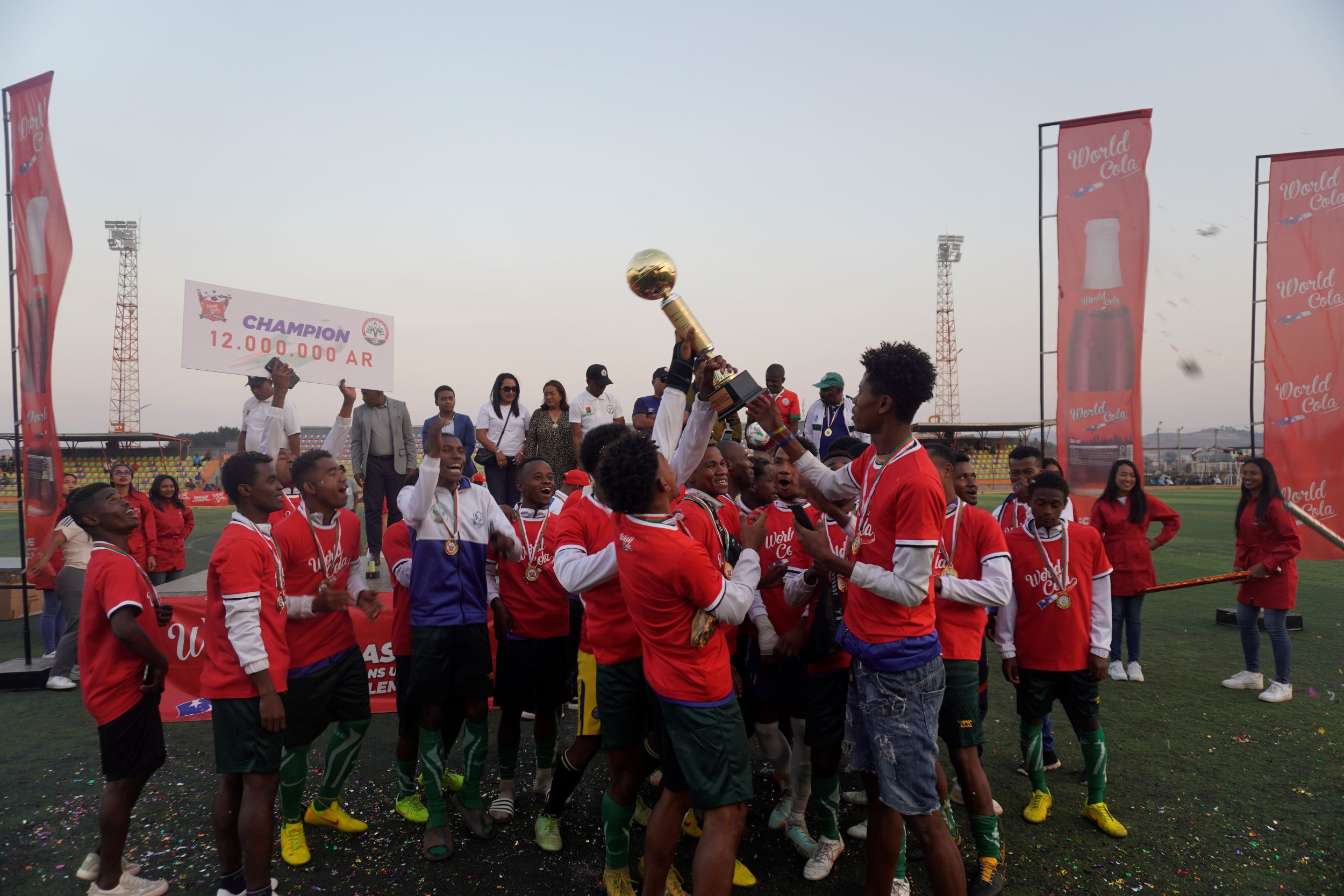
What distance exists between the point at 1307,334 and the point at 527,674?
11.1 metres

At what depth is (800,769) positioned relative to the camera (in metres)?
4.09

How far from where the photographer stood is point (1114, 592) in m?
6.91

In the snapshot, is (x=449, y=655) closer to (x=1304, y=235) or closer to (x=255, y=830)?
(x=255, y=830)

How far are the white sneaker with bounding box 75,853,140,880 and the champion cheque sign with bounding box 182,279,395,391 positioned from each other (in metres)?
3.71

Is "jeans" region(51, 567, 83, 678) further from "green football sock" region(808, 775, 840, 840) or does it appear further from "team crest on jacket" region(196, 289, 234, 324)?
"green football sock" region(808, 775, 840, 840)

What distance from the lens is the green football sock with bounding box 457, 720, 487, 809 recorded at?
13.5 ft

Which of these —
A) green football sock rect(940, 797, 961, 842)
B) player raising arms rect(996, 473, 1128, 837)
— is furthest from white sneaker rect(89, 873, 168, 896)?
player raising arms rect(996, 473, 1128, 837)

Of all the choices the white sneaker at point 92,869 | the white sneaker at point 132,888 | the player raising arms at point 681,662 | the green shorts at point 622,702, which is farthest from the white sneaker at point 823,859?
the white sneaker at point 92,869

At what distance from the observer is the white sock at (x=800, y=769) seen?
4020 millimetres

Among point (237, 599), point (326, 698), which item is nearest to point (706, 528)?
point (237, 599)

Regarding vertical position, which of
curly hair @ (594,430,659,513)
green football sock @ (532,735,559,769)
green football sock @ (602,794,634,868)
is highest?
curly hair @ (594,430,659,513)

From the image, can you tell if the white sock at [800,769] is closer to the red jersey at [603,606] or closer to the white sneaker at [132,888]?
the red jersey at [603,606]

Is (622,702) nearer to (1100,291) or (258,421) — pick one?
(258,421)

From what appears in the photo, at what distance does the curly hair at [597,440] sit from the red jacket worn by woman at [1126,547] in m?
5.43
